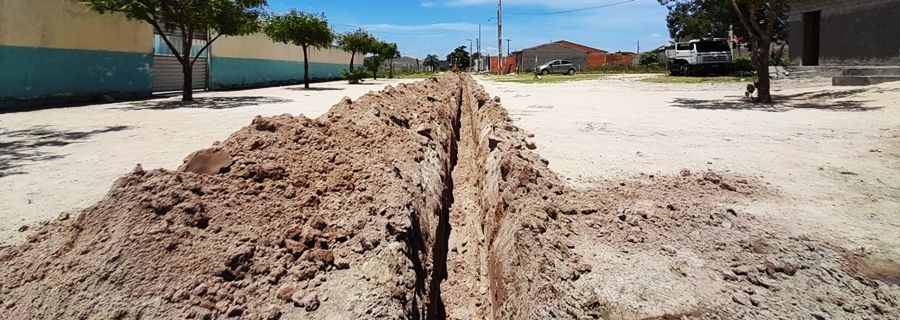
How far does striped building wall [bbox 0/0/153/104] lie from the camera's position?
43.4 ft

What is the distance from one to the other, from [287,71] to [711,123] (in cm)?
2585

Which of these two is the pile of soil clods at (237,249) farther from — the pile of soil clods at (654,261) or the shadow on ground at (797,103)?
the shadow on ground at (797,103)

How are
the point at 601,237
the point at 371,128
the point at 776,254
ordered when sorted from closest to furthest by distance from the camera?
the point at 776,254 → the point at 601,237 → the point at 371,128

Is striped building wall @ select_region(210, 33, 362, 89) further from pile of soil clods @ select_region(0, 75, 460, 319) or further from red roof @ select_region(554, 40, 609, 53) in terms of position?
red roof @ select_region(554, 40, 609, 53)

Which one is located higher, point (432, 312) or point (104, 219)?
point (104, 219)

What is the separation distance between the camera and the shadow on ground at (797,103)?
41.8 feet

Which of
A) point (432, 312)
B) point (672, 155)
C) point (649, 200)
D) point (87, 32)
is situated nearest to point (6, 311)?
point (432, 312)

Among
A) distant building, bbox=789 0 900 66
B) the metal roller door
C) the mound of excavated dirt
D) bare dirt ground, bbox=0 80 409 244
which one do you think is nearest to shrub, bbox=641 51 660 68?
distant building, bbox=789 0 900 66

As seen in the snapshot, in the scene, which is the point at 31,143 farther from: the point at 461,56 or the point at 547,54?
the point at 461,56

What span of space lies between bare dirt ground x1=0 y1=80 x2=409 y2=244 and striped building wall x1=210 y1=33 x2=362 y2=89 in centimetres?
1003

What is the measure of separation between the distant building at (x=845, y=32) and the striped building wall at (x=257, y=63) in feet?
77.0

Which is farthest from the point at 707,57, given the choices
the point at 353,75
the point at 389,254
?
the point at 389,254

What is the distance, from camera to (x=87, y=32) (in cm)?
1570

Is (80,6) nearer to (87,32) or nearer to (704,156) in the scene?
(87,32)
